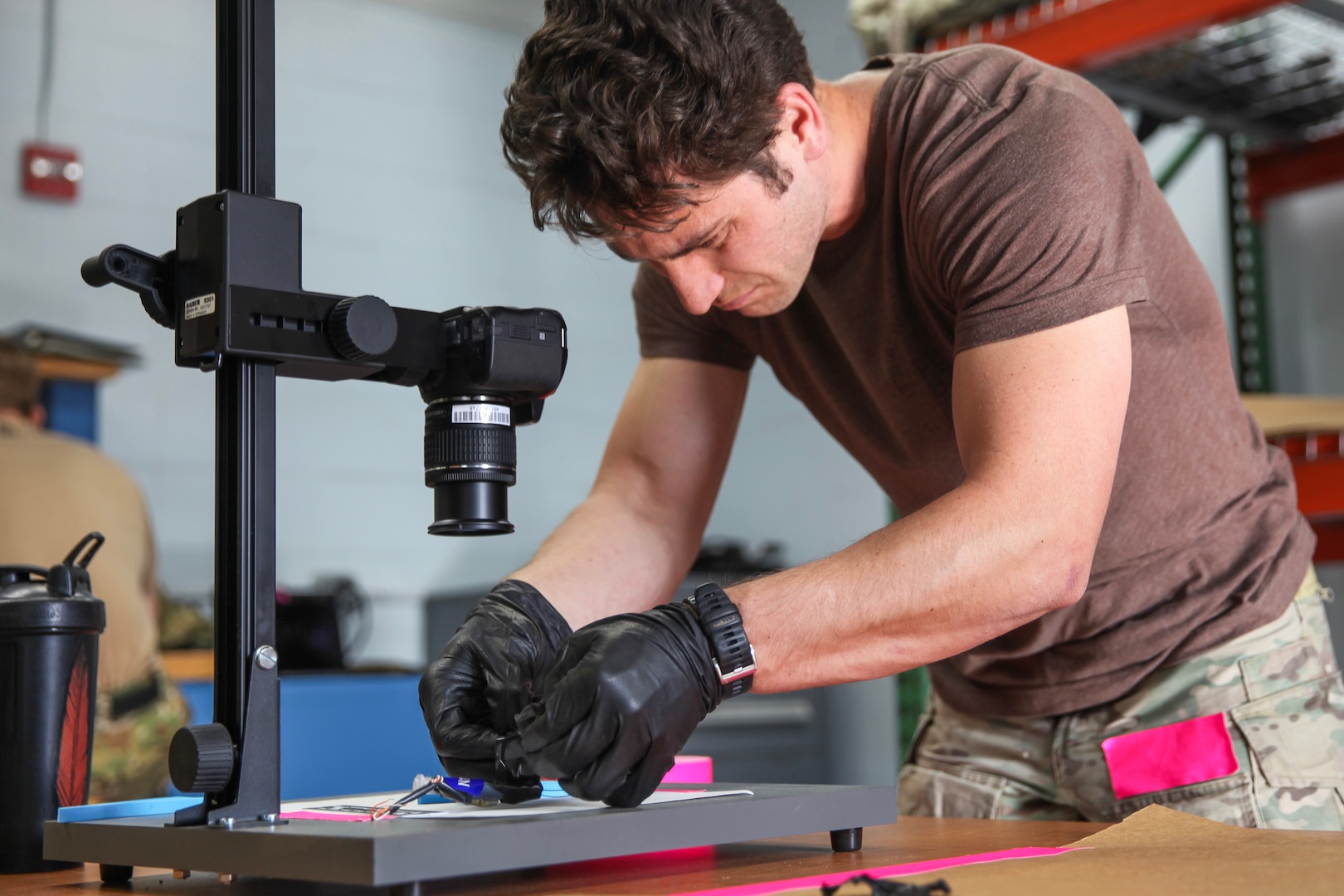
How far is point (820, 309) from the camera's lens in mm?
1182

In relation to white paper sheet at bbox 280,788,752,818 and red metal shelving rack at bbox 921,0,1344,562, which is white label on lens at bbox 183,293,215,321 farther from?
red metal shelving rack at bbox 921,0,1344,562

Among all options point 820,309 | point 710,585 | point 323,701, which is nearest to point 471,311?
point 710,585

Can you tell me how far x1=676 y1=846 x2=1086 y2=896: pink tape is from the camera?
1.93ft

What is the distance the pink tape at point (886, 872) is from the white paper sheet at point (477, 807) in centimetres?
10

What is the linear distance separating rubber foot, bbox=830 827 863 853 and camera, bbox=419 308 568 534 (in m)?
0.27

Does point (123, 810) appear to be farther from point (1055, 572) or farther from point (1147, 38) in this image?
point (1147, 38)

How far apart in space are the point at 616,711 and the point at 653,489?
1.89 ft

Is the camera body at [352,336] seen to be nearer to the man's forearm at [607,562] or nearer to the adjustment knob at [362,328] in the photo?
the adjustment knob at [362,328]

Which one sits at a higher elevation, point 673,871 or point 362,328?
point 362,328

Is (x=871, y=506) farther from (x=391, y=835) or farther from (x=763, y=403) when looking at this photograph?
(x=391, y=835)

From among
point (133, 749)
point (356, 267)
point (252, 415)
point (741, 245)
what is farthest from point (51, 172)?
point (252, 415)

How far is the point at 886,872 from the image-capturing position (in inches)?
24.9

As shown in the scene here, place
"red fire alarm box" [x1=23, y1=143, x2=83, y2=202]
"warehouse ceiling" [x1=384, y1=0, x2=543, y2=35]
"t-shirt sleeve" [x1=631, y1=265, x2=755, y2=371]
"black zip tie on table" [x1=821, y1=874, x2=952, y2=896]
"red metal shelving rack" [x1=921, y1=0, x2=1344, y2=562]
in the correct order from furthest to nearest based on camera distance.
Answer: "warehouse ceiling" [x1=384, y1=0, x2=543, y2=35] < "red fire alarm box" [x1=23, y1=143, x2=83, y2=202] < "red metal shelving rack" [x1=921, y1=0, x2=1344, y2=562] < "t-shirt sleeve" [x1=631, y1=265, x2=755, y2=371] < "black zip tie on table" [x1=821, y1=874, x2=952, y2=896]

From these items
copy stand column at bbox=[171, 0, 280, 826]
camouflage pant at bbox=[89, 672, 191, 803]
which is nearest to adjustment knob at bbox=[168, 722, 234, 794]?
copy stand column at bbox=[171, 0, 280, 826]
